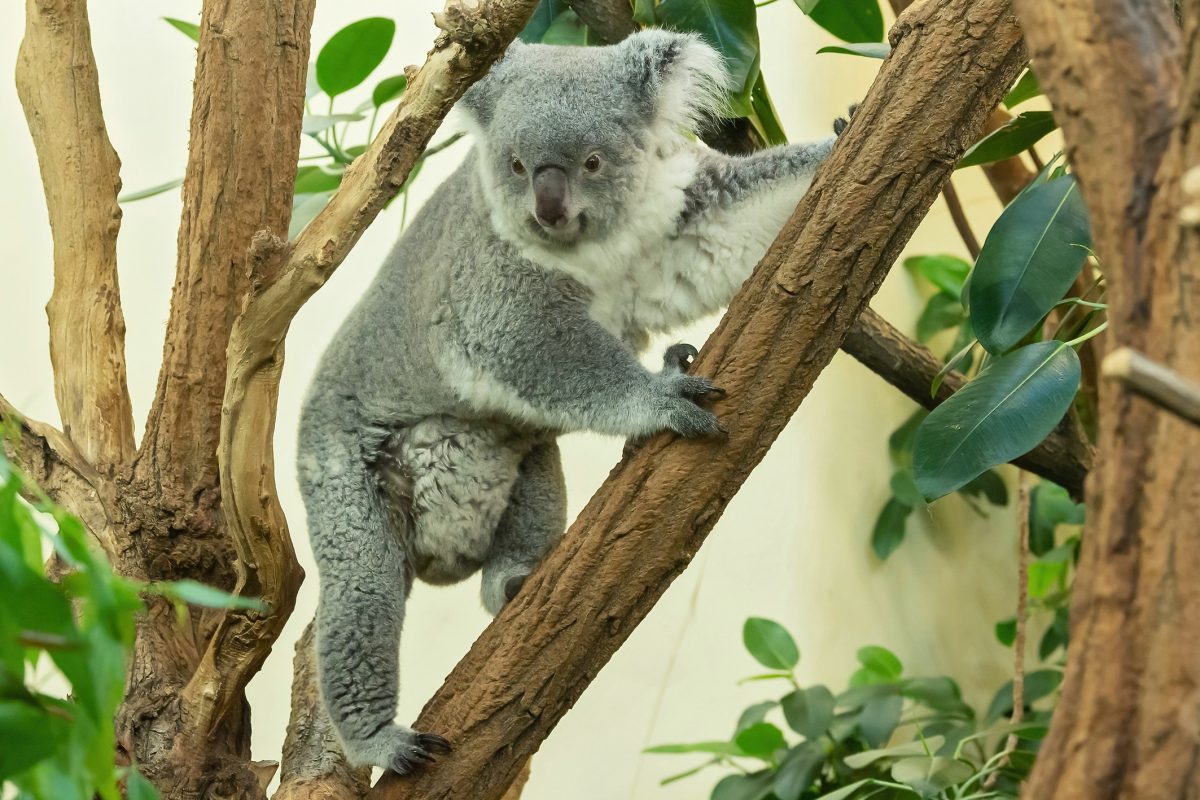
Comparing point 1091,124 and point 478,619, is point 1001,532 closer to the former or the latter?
point 478,619

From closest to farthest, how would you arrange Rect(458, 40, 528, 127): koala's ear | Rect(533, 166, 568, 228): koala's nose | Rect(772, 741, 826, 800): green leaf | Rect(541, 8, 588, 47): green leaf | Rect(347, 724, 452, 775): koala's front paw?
Rect(347, 724, 452, 775): koala's front paw, Rect(533, 166, 568, 228): koala's nose, Rect(458, 40, 528, 127): koala's ear, Rect(541, 8, 588, 47): green leaf, Rect(772, 741, 826, 800): green leaf

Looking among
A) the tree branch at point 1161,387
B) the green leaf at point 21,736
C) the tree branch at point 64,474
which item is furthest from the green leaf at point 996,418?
the tree branch at point 64,474

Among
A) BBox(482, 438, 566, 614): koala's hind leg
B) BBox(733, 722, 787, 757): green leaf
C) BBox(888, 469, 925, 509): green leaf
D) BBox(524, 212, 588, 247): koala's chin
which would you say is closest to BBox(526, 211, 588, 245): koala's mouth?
BBox(524, 212, 588, 247): koala's chin

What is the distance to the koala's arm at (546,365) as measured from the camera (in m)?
2.23

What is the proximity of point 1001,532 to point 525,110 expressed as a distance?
10.3 ft

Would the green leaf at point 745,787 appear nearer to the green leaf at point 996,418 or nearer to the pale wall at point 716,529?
the pale wall at point 716,529

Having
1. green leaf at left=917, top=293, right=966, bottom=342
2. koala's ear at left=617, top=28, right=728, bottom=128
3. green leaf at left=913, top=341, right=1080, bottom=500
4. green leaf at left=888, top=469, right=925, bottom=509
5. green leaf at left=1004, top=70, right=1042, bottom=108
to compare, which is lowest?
green leaf at left=913, top=341, right=1080, bottom=500

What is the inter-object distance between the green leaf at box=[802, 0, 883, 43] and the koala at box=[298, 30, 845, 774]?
0.39m

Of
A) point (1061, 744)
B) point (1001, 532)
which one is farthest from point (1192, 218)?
point (1001, 532)

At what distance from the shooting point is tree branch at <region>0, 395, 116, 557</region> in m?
2.52

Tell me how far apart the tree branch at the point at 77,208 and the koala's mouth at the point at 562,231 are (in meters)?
0.96

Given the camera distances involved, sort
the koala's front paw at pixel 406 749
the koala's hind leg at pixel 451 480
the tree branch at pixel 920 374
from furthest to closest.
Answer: the tree branch at pixel 920 374 → the koala's hind leg at pixel 451 480 → the koala's front paw at pixel 406 749

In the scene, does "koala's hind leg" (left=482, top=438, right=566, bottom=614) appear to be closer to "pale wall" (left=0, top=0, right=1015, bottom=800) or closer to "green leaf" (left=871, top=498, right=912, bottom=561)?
"pale wall" (left=0, top=0, right=1015, bottom=800)

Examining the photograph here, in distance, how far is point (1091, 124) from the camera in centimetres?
100
